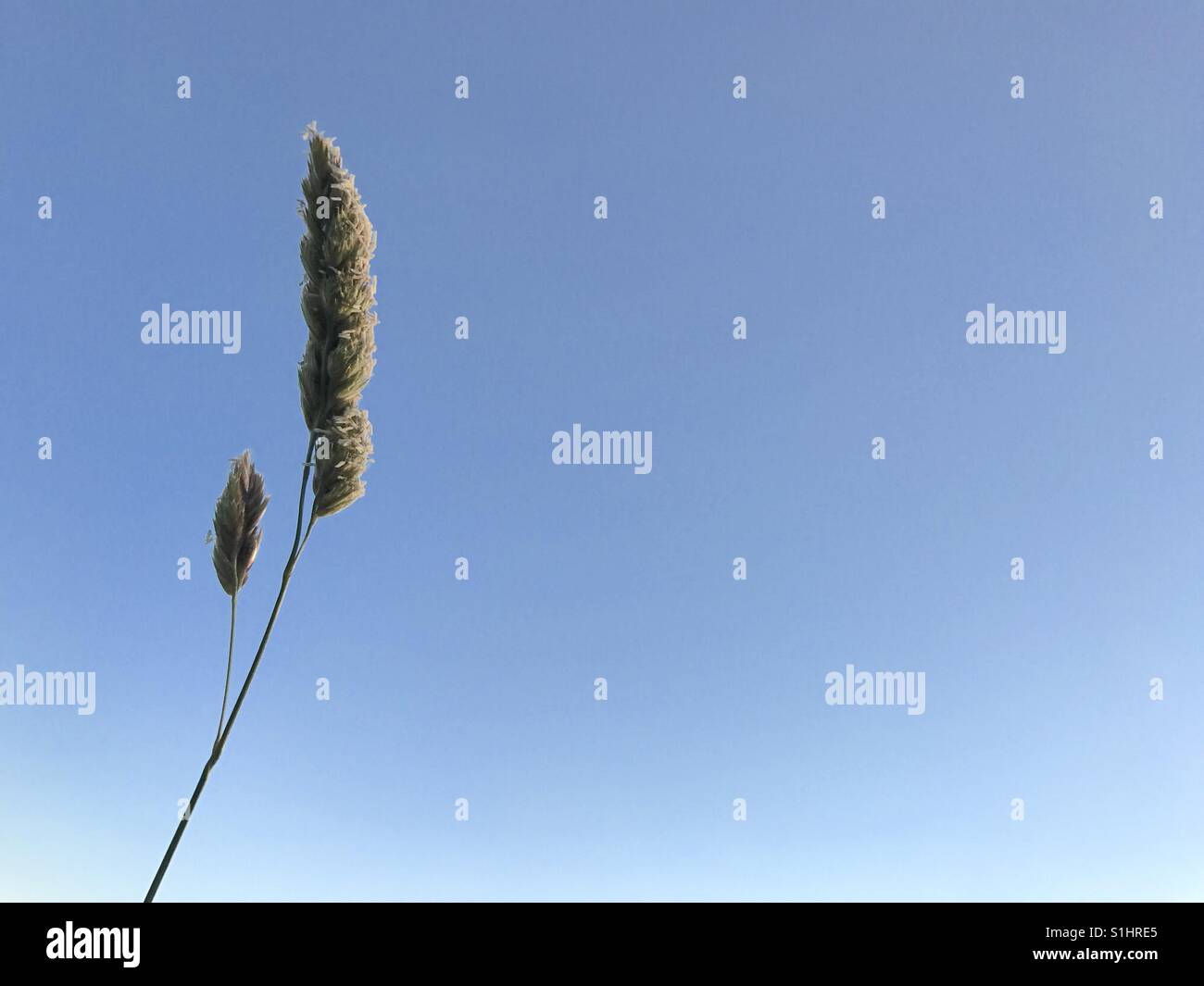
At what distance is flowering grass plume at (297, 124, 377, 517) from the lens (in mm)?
3020

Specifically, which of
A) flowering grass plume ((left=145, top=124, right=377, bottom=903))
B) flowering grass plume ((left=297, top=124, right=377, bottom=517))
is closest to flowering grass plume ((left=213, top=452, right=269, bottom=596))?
flowering grass plume ((left=145, top=124, right=377, bottom=903))

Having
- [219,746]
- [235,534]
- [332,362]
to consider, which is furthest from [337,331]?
[219,746]

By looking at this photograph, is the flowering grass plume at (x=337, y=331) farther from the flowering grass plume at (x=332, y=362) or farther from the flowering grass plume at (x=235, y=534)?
the flowering grass plume at (x=235, y=534)

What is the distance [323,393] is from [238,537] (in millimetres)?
607

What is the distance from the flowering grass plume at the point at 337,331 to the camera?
3020mm

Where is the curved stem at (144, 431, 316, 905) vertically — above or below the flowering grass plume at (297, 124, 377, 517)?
below

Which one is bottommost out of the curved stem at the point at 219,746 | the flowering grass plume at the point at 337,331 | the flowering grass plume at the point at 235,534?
the curved stem at the point at 219,746

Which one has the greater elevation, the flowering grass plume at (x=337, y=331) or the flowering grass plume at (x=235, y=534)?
the flowering grass plume at (x=337, y=331)

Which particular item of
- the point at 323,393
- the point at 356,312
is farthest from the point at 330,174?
the point at 323,393

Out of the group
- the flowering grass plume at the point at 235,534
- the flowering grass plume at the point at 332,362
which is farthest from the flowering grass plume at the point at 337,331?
the flowering grass plume at the point at 235,534

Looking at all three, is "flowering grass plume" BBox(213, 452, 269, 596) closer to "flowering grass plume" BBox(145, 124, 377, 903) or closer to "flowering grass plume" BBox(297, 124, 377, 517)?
"flowering grass plume" BBox(145, 124, 377, 903)
